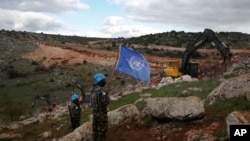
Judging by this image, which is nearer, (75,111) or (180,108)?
(180,108)

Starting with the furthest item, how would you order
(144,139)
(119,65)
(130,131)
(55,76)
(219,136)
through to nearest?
(55,76)
(119,65)
(130,131)
(144,139)
(219,136)

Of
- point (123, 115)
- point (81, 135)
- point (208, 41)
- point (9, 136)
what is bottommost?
point (9, 136)

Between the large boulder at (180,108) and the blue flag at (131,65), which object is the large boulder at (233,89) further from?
the blue flag at (131,65)

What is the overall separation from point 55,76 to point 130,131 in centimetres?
3368

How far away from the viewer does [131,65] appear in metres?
16.3

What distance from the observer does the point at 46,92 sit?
42.3m

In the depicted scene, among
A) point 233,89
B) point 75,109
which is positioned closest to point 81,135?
point 75,109

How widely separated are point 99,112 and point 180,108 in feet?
8.21

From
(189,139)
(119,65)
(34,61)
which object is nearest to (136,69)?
(119,65)

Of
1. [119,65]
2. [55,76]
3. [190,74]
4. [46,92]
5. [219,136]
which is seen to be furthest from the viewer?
[55,76]

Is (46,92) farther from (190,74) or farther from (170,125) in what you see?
(170,125)

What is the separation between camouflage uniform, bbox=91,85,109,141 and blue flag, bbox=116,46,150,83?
10.4ft

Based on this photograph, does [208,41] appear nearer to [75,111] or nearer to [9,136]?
[9,136]

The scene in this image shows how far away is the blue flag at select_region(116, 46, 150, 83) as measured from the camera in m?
16.2
